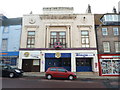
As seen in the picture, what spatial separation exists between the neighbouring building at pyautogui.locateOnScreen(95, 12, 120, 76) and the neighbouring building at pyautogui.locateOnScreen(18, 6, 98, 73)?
3.52 feet

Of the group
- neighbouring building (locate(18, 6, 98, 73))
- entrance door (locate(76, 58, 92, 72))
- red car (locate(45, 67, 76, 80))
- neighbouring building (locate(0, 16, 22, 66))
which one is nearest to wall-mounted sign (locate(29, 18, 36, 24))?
neighbouring building (locate(18, 6, 98, 73))

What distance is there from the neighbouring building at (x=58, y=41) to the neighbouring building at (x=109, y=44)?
1072 mm

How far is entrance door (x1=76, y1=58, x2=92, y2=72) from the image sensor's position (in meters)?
17.6

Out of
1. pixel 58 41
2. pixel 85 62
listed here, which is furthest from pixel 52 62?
pixel 85 62

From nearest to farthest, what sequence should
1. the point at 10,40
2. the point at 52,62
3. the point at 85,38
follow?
the point at 52,62
the point at 85,38
the point at 10,40

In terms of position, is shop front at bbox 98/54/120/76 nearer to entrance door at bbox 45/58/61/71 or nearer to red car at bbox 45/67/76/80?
entrance door at bbox 45/58/61/71

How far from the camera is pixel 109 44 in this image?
1786 centimetres

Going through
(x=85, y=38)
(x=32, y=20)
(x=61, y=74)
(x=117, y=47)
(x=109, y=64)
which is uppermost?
(x=32, y=20)

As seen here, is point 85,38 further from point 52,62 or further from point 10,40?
point 10,40

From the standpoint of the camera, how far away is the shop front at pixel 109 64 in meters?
17.2

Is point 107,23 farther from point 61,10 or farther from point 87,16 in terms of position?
point 61,10

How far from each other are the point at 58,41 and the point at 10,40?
8.52 meters

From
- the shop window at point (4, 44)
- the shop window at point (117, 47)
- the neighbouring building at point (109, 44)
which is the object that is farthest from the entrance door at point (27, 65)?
the shop window at point (117, 47)

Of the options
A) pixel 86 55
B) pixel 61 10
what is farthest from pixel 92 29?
pixel 61 10
